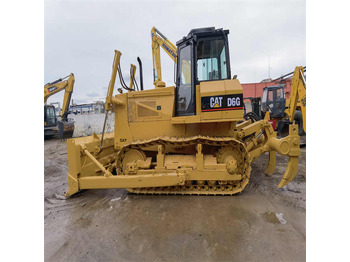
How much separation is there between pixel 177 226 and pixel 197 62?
297 cm

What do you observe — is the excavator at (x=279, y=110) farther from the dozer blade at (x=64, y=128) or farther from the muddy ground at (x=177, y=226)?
the dozer blade at (x=64, y=128)

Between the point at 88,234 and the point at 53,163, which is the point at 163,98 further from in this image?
the point at 53,163

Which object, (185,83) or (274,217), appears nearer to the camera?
(274,217)

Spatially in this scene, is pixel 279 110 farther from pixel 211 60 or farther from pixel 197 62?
pixel 197 62

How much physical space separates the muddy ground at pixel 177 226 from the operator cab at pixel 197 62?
1.85m

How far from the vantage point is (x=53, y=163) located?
6.22 meters

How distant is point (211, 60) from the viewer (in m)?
3.65

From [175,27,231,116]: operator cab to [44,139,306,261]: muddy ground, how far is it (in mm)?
1848

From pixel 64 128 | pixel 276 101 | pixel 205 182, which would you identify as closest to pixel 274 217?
pixel 205 182

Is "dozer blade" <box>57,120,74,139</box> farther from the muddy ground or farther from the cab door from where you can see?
the cab door

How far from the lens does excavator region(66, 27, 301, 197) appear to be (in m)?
3.18

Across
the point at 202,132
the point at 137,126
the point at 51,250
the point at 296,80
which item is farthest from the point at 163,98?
the point at 296,80

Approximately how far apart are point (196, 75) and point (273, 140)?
2026mm

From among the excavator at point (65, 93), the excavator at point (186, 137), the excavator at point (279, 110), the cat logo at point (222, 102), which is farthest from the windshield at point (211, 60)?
the excavator at point (65, 93)
